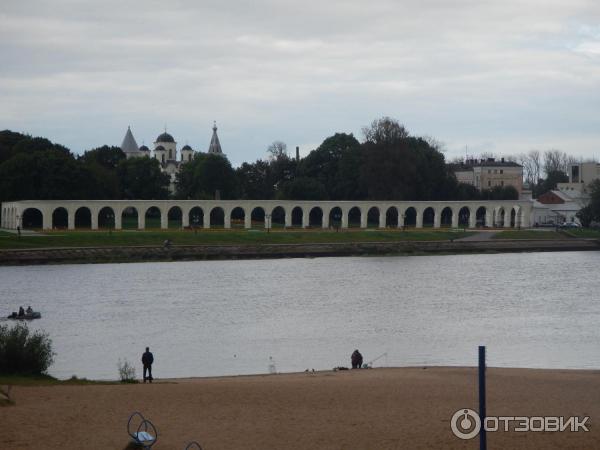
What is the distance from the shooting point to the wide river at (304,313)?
99.9 ft

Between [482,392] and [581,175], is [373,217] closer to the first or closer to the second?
[581,175]

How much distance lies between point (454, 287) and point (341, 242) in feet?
87.0

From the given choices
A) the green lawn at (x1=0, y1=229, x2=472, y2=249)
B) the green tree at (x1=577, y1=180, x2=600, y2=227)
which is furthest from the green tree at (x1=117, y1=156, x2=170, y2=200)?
the green tree at (x1=577, y1=180, x2=600, y2=227)

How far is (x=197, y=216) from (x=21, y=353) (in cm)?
6454

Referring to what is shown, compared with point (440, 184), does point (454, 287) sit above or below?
below

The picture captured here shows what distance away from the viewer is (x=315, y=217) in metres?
97.1

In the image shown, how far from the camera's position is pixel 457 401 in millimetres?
21391

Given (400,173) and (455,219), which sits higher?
(400,173)

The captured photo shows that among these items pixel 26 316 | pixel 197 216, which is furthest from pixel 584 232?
pixel 26 316

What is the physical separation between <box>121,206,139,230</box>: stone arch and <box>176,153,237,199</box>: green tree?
6556 millimetres

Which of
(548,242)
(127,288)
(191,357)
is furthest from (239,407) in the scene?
(548,242)

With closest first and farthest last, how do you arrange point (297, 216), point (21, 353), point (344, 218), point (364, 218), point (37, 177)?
1. point (21, 353)
2. point (37, 177)
3. point (344, 218)
4. point (364, 218)
5. point (297, 216)

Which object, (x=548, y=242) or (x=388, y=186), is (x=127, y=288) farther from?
(x=388, y=186)

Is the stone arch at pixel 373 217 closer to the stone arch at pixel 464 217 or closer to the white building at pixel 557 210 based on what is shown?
the stone arch at pixel 464 217
